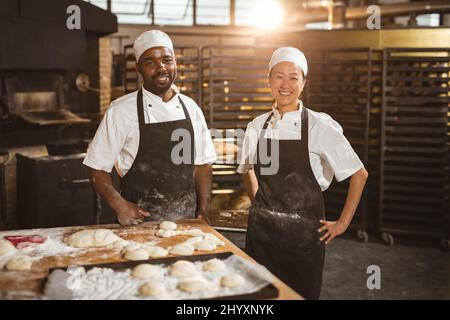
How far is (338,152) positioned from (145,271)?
120cm

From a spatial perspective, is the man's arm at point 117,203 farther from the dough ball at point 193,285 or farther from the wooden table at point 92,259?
the dough ball at point 193,285

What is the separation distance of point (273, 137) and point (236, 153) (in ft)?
8.94

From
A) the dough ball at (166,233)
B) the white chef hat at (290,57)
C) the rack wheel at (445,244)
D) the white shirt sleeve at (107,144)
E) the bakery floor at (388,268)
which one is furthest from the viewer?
the rack wheel at (445,244)

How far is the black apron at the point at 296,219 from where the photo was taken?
2.67 m

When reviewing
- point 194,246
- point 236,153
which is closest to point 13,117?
point 236,153

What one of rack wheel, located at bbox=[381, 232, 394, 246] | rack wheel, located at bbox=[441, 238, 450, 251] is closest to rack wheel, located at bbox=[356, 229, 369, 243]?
rack wheel, located at bbox=[381, 232, 394, 246]

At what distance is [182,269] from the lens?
1.92 metres

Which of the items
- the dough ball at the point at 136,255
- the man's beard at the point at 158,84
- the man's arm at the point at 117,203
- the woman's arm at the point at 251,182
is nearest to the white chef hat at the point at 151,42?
the man's beard at the point at 158,84

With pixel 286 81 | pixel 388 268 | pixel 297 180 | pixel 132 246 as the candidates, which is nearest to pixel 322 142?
pixel 297 180

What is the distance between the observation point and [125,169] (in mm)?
2922

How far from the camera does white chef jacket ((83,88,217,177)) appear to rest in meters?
2.76

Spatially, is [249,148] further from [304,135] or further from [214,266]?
[214,266]

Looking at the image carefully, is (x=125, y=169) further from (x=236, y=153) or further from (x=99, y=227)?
(x=236, y=153)

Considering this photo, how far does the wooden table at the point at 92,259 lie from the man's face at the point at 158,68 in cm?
77
